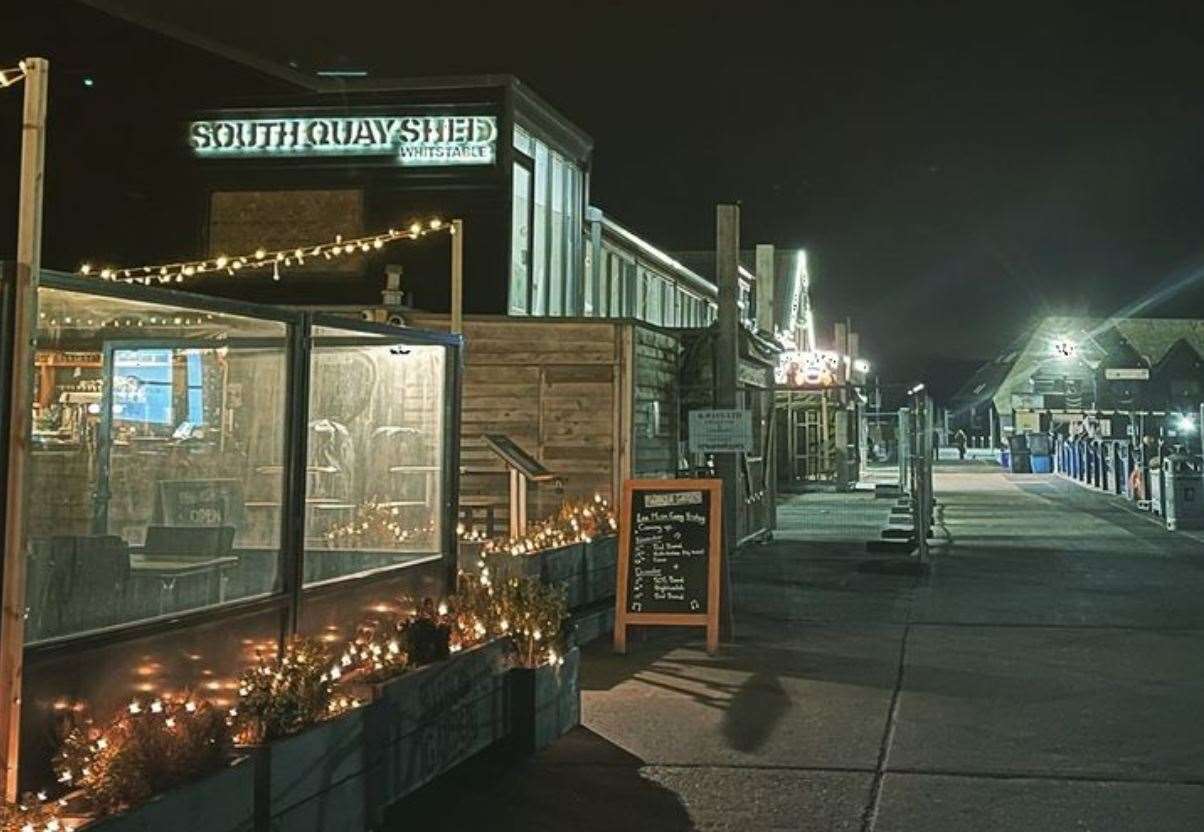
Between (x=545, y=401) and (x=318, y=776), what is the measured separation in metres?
9.32

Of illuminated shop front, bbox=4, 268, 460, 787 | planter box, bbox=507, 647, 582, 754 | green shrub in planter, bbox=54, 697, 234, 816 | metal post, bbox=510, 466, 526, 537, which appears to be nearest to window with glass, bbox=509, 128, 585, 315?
metal post, bbox=510, 466, 526, 537

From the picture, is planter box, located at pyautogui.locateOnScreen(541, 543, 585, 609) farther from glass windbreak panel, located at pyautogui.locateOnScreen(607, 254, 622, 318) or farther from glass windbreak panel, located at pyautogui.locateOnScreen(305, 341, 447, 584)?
glass windbreak panel, located at pyautogui.locateOnScreen(607, 254, 622, 318)

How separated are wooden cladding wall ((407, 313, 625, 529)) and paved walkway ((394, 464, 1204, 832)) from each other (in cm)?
214

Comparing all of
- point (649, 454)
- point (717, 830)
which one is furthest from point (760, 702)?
point (649, 454)

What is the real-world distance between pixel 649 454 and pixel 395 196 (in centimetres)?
558

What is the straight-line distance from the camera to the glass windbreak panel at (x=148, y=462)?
4.34 metres

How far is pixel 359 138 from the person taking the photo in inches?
A: 678

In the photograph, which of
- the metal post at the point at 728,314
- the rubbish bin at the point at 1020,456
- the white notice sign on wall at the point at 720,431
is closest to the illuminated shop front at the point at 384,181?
the metal post at the point at 728,314

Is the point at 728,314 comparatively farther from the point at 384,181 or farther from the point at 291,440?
the point at 291,440

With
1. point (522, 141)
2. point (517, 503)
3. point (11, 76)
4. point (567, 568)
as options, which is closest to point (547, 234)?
point (522, 141)

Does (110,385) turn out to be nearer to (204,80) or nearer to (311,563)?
(311,563)

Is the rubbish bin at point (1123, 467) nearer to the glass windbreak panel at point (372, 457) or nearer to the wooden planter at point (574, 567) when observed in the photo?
the wooden planter at point (574, 567)

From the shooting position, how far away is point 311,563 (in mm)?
5926

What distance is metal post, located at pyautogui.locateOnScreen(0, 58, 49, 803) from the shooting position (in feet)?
12.7
